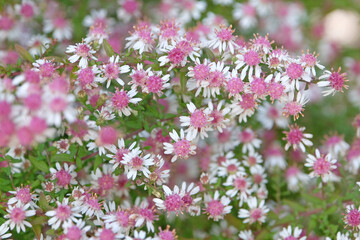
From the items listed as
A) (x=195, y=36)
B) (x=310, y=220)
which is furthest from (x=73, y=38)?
(x=310, y=220)

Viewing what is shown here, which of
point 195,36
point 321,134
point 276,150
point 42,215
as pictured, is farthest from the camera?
point 321,134

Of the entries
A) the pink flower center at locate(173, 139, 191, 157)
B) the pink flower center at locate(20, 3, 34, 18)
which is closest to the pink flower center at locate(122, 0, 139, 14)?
the pink flower center at locate(20, 3, 34, 18)

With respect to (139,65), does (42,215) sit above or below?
below

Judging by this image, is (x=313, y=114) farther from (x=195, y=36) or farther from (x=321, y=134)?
(x=195, y=36)

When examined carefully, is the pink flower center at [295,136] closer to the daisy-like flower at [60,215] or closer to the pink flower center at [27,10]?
the daisy-like flower at [60,215]

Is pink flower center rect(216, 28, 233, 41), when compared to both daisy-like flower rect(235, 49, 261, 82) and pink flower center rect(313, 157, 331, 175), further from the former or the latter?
pink flower center rect(313, 157, 331, 175)

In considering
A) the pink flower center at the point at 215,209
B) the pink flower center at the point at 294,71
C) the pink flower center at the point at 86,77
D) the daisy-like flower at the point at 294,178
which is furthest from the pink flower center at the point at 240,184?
the pink flower center at the point at 86,77
